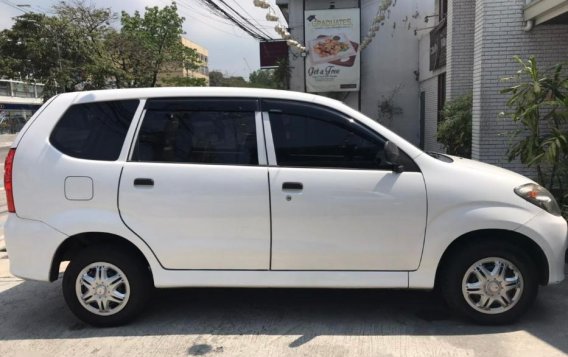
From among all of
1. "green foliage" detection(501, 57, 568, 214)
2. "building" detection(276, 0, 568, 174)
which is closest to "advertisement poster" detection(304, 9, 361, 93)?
"building" detection(276, 0, 568, 174)

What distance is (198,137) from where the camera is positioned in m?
4.18

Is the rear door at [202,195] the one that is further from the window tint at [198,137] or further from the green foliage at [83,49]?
the green foliage at [83,49]

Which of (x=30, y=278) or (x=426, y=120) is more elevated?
(x=426, y=120)

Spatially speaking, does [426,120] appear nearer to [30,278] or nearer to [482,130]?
[482,130]

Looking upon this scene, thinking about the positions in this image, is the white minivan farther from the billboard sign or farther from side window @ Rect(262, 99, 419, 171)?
the billboard sign

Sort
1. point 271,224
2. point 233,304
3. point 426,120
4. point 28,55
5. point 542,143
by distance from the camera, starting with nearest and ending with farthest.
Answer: point 271,224
point 233,304
point 542,143
point 426,120
point 28,55

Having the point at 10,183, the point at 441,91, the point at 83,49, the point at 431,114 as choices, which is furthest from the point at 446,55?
the point at 83,49

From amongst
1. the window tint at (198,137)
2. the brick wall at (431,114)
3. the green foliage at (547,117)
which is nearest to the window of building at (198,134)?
the window tint at (198,137)

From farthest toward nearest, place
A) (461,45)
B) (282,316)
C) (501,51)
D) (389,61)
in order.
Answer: (389,61) → (461,45) → (501,51) → (282,316)

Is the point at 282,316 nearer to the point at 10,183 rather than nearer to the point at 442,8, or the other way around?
the point at 10,183

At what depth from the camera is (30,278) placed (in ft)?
13.7

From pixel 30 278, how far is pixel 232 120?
203 cm

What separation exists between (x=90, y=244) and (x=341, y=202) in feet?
6.64

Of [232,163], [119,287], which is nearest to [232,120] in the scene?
[232,163]
